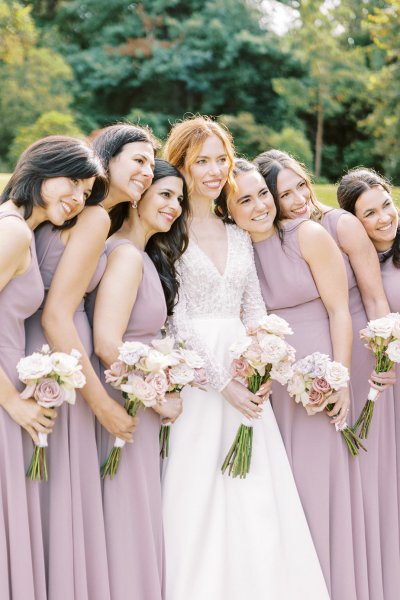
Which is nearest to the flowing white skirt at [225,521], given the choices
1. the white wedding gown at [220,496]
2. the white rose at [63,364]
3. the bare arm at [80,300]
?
the white wedding gown at [220,496]

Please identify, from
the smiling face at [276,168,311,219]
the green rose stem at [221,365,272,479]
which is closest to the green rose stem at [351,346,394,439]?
the green rose stem at [221,365,272,479]

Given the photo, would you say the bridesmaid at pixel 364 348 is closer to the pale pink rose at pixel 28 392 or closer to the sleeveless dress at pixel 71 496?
the sleeveless dress at pixel 71 496

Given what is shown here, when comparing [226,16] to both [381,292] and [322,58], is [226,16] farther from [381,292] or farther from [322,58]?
[381,292]

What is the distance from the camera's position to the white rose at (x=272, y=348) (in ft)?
14.6

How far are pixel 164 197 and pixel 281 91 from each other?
2177 centimetres

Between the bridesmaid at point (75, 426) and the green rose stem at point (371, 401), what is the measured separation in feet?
5.42

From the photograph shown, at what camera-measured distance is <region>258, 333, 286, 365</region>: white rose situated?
4.45m

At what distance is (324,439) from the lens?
16.5 ft

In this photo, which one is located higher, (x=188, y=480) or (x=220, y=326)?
(x=220, y=326)

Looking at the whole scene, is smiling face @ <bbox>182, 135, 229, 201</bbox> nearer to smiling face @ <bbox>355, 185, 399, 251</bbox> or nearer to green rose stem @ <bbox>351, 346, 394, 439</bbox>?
smiling face @ <bbox>355, 185, 399, 251</bbox>

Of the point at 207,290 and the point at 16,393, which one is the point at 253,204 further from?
the point at 16,393

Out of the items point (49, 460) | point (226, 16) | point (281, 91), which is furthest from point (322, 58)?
point (49, 460)

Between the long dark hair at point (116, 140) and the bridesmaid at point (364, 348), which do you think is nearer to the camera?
the long dark hair at point (116, 140)

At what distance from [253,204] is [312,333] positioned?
921mm
